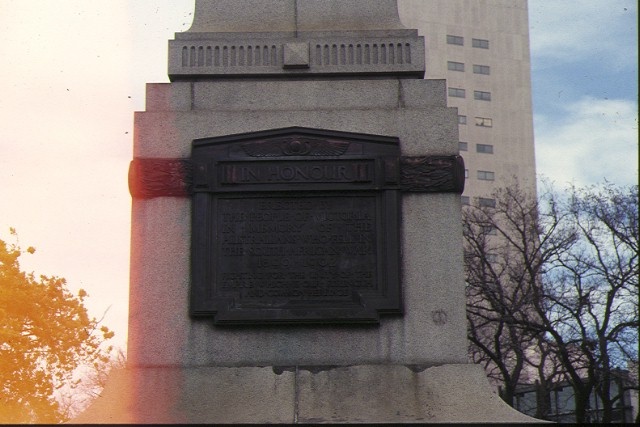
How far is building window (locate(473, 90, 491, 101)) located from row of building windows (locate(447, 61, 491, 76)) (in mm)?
1889

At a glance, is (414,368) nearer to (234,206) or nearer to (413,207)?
(413,207)

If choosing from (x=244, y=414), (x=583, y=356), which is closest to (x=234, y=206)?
(x=244, y=414)

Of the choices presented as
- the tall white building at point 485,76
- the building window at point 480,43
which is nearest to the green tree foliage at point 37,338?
the tall white building at point 485,76

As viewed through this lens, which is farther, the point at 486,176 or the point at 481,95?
the point at 481,95

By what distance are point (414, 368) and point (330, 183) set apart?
71.0 inches

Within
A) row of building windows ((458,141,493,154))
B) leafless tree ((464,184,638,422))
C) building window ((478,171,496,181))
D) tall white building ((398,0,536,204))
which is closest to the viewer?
leafless tree ((464,184,638,422))

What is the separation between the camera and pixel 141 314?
32.4ft

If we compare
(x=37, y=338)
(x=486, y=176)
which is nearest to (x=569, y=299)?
(x=37, y=338)

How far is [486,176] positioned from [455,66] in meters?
10.5

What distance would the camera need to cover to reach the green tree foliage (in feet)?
91.8

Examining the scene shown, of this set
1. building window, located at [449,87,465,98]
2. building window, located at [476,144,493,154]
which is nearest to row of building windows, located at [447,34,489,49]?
building window, located at [449,87,465,98]

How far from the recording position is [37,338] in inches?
1171

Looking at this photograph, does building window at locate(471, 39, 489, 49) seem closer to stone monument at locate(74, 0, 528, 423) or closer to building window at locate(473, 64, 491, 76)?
building window at locate(473, 64, 491, 76)

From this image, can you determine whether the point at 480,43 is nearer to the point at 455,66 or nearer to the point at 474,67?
the point at 474,67
